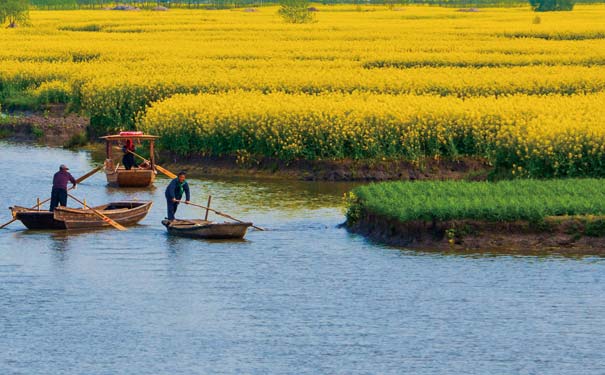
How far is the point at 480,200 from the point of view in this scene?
35781mm

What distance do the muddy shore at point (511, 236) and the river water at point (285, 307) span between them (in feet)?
2.41

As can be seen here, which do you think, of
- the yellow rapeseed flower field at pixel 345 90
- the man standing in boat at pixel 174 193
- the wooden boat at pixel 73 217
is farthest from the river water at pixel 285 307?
the yellow rapeseed flower field at pixel 345 90

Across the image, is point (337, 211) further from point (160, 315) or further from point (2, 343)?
point (2, 343)

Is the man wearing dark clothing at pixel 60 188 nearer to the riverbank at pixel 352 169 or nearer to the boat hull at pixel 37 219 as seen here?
the boat hull at pixel 37 219

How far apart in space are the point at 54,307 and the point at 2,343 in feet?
8.93

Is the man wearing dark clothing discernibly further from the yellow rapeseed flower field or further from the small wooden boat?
the yellow rapeseed flower field

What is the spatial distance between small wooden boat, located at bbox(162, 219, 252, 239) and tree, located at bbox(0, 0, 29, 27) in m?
102

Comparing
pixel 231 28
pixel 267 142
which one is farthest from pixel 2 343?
pixel 231 28

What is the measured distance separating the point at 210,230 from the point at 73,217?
163 inches

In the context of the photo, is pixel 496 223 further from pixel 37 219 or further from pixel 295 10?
pixel 295 10

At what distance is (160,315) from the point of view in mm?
28203

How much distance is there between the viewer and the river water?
82.5 ft

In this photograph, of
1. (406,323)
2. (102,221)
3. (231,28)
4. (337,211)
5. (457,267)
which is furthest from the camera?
(231,28)

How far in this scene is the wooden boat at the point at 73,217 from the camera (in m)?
37.2
